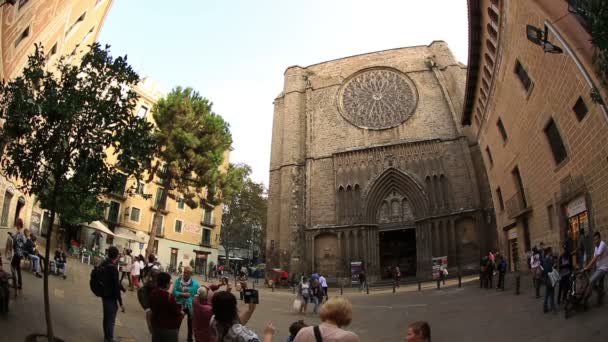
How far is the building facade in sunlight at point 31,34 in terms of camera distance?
12703 mm

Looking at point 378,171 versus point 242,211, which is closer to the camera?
point 378,171

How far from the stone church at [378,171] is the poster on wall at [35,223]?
16.4 meters

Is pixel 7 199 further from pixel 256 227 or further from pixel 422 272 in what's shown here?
pixel 256 227

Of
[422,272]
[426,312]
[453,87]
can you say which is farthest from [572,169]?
[453,87]

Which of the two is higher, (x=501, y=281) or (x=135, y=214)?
(x=135, y=214)

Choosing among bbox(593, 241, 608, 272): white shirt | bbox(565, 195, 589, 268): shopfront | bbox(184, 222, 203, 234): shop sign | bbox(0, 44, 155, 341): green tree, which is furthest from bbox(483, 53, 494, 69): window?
bbox(184, 222, 203, 234): shop sign

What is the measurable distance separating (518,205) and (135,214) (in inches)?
1018

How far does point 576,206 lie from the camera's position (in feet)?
36.6

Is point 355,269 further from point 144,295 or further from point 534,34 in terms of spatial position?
point 144,295

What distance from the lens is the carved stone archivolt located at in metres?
33.7

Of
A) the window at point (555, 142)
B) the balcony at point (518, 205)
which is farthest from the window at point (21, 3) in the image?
the balcony at point (518, 205)

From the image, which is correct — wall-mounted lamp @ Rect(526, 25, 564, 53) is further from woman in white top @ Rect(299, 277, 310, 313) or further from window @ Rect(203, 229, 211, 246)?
window @ Rect(203, 229, 211, 246)

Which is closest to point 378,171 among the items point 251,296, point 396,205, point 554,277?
point 396,205

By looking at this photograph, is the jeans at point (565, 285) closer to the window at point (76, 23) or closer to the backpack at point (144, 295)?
the backpack at point (144, 295)
